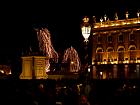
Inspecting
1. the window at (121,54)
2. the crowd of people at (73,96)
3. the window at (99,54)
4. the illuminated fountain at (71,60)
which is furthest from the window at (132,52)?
the crowd of people at (73,96)

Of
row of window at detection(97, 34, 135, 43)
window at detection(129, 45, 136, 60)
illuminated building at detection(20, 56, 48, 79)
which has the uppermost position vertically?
row of window at detection(97, 34, 135, 43)

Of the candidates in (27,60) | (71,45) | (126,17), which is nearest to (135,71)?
(126,17)

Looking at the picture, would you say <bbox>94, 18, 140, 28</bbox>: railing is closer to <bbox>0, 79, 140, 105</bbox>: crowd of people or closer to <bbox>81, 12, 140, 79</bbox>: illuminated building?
<bbox>81, 12, 140, 79</bbox>: illuminated building

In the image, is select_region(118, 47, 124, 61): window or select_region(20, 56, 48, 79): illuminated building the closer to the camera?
select_region(20, 56, 48, 79): illuminated building

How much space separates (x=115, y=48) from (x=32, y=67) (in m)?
41.6

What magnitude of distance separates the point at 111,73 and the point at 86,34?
157 ft

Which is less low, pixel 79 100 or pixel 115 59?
pixel 115 59

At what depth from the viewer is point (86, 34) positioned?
21.6 meters

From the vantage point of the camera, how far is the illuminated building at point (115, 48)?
67.2 metres

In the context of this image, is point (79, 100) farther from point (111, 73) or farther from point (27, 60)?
point (111, 73)

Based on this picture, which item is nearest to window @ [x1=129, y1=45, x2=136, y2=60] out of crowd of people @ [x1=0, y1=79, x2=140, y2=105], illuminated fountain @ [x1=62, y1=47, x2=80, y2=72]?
illuminated fountain @ [x1=62, y1=47, x2=80, y2=72]

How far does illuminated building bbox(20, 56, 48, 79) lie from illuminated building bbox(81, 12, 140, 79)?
36.1m

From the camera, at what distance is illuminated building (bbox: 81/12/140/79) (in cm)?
6725

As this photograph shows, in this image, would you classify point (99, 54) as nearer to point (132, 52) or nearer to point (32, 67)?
point (132, 52)
